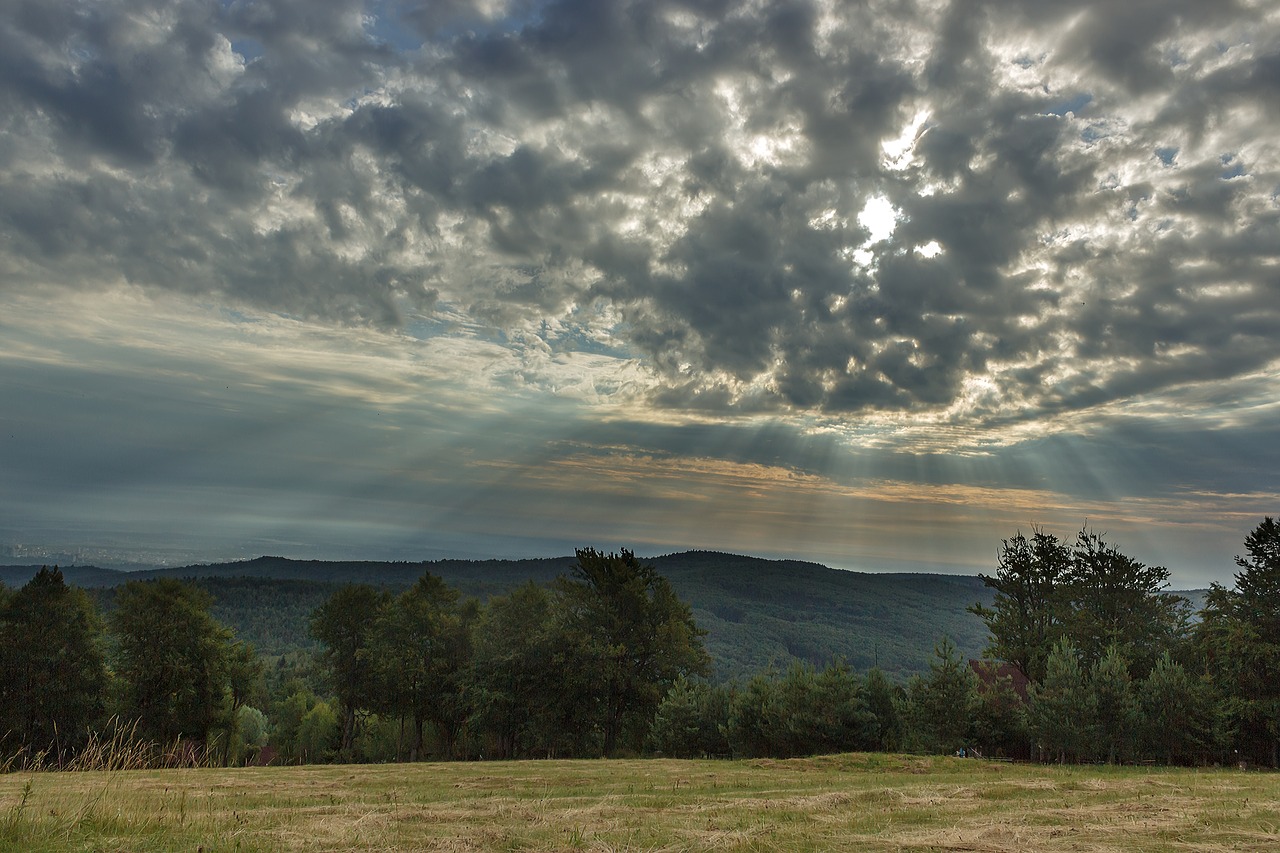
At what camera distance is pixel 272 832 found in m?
9.93

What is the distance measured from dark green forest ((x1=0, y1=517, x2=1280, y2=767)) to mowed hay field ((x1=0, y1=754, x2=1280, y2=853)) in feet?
42.5

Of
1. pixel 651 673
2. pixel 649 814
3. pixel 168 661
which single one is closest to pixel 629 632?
pixel 651 673

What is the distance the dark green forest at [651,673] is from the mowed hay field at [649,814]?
12.9 m

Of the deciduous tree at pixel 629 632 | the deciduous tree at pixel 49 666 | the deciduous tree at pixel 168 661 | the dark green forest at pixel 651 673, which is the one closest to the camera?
the dark green forest at pixel 651 673

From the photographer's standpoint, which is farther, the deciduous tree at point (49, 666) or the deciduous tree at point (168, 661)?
the deciduous tree at point (168, 661)

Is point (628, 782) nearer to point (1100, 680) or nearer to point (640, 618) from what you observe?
point (1100, 680)

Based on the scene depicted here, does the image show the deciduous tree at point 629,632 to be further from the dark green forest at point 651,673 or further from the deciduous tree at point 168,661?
the deciduous tree at point 168,661

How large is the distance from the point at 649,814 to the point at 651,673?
37491 millimetres

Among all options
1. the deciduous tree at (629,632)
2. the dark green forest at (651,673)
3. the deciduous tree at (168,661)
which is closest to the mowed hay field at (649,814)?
the dark green forest at (651,673)

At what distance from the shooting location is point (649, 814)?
1352cm

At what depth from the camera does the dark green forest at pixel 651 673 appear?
32.9 m

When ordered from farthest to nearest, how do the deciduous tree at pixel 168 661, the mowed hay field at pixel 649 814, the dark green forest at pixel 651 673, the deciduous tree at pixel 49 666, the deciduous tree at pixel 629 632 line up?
the deciduous tree at pixel 629 632
the deciduous tree at pixel 168 661
the deciduous tree at pixel 49 666
the dark green forest at pixel 651 673
the mowed hay field at pixel 649 814

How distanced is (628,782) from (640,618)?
2861cm

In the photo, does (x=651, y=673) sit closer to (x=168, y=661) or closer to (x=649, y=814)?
(x=168, y=661)
